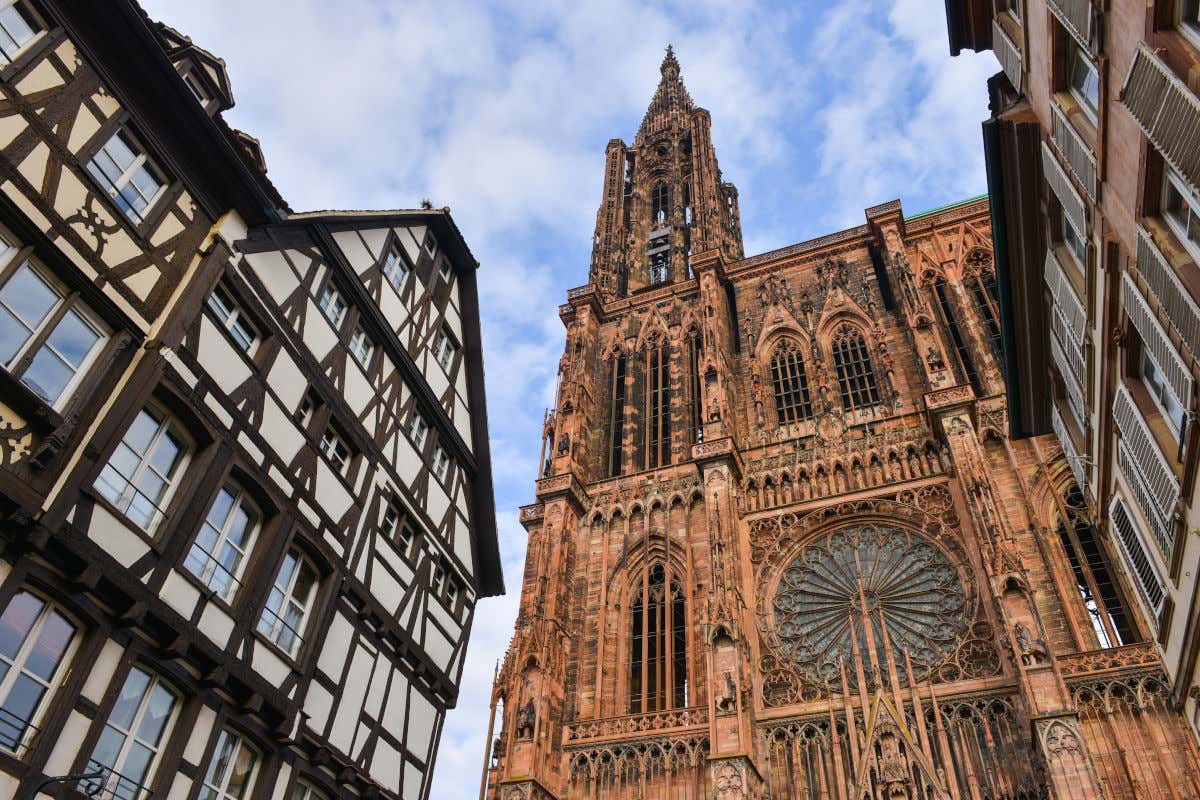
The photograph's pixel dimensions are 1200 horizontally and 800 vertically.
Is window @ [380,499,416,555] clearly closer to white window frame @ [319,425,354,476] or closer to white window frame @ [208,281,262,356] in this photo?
white window frame @ [319,425,354,476]

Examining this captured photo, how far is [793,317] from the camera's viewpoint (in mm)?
30109

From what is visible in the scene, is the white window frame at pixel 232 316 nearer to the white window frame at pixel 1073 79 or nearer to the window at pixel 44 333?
the window at pixel 44 333

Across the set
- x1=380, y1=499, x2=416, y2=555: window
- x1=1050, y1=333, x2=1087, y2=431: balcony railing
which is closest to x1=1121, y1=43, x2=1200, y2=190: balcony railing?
x1=1050, y1=333, x2=1087, y2=431: balcony railing

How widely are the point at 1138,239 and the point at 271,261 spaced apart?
1005 centimetres

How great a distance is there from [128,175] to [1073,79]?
410 inches

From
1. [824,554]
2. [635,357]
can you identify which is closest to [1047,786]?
[824,554]

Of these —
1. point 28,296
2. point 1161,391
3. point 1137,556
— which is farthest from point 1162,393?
point 28,296

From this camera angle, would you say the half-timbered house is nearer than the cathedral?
Yes

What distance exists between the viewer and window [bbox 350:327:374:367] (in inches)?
526

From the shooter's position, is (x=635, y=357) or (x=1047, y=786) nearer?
(x=1047, y=786)

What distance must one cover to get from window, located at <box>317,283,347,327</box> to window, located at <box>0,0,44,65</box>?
16.0 ft

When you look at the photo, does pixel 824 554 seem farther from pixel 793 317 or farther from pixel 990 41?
pixel 990 41

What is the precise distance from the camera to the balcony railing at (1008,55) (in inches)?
435

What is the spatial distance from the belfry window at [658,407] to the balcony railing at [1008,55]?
17510 millimetres
